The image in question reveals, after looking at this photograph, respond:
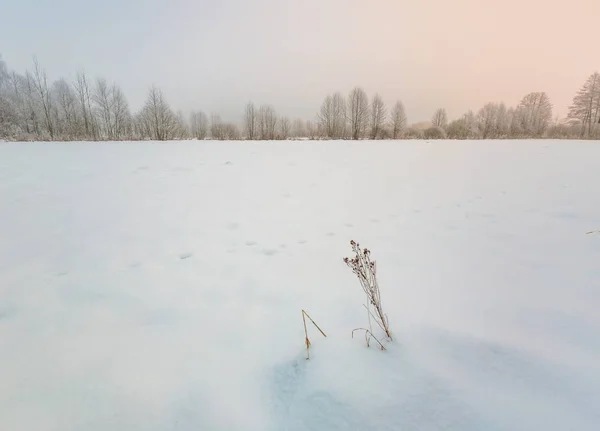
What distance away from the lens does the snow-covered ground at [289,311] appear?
1.71 meters

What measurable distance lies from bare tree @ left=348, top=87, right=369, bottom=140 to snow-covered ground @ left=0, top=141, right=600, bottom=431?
29.2 m

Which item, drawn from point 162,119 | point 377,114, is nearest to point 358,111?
point 377,114

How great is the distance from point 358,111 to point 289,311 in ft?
111

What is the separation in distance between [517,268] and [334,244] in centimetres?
221

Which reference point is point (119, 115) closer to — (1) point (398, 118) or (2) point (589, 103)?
(1) point (398, 118)

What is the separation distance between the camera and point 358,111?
32.9m

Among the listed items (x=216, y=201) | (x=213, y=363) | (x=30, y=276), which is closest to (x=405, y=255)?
(x=213, y=363)

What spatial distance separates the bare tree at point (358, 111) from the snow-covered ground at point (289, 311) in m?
29.2

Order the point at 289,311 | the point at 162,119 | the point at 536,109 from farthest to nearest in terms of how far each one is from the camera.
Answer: the point at 536,109 → the point at 162,119 → the point at 289,311

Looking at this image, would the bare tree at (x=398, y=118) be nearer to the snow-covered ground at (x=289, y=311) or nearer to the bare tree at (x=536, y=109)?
the bare tree at (x=536, y=109)


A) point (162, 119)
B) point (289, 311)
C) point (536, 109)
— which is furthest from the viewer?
point (536, 109)

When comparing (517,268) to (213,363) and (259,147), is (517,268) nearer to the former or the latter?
(213,363)

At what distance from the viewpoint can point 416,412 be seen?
166 cm

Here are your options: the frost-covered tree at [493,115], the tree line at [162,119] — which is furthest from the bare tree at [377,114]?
the frost-covered tree at [493,115]
